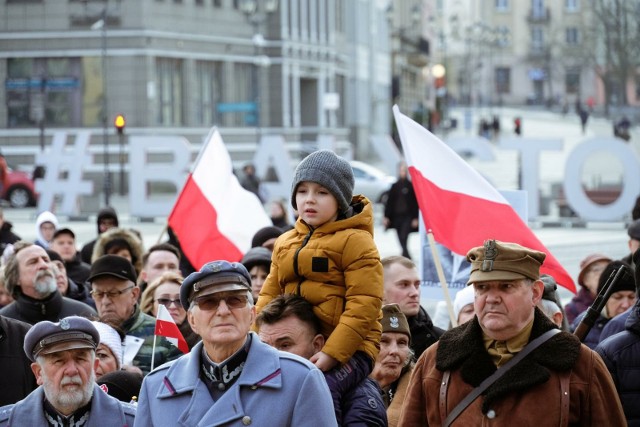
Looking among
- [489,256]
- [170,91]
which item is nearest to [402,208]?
[489,256]

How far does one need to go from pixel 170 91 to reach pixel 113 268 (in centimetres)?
4730

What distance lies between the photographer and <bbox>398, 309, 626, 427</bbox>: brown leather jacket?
220 inches

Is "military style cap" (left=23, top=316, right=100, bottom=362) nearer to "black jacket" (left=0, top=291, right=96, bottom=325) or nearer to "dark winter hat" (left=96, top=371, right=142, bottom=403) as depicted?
"dark winter hat" (left=96, top=371, right=142, bottom=403)

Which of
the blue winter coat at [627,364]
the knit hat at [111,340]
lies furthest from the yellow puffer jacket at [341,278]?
the knit hat at [111,340]

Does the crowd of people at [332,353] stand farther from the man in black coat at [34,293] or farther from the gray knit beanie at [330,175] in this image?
the man in black coat at [34,293]

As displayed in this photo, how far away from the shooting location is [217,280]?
5.31 m

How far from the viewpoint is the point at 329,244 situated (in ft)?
21.8

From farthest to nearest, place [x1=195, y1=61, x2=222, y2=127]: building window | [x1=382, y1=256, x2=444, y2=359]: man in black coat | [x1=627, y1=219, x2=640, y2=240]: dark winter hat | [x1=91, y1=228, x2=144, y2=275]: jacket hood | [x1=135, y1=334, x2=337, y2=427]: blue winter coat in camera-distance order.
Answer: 1. [x1=195, y1=61, x2=222, y2=127]: building window
2. [x1=91, y1=228, x2=144, y2=275]: jacket hood
3. [x1=627, y1=219, x2=640, y2=240]: dark winter hat
4. [x1=382, y1=256, x2=444, y2=359]: man in black coat
5. [x1=135, y1=334, x2=337, y2=427]: blue winter coat

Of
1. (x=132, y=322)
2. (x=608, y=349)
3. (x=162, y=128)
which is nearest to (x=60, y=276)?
(x=132, y=322)

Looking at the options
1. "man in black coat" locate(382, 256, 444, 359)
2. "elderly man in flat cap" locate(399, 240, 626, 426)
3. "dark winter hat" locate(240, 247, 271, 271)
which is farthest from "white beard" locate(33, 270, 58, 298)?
"elderly man in flat cap" locate(399, 240, 626, 426)

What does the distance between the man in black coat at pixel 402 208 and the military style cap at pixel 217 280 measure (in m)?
19.7

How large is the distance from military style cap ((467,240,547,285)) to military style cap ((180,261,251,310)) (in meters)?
0.89

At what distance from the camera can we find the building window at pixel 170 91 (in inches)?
2200

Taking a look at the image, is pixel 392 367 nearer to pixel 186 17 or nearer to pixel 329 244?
pixel 329 244
